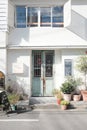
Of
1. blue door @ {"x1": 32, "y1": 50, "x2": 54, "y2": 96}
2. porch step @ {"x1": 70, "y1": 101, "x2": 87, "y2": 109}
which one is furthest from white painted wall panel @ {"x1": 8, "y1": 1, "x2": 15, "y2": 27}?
porch step @ {"x1": 70, "y1": 101, "x2": 87, "y2": 109}

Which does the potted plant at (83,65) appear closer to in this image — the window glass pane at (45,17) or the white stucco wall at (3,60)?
the window glass pane at (45,17)

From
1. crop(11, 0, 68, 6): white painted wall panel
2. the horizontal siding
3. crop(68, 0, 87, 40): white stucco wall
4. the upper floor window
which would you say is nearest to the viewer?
the horizontal siding

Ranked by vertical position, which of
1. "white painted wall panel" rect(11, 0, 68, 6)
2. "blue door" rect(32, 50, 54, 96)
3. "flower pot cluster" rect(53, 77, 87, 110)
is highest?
"white painted wall panel" rect(11, 0, 68, 6)

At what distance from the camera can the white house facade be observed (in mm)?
18969

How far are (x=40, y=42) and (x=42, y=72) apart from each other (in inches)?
75.5

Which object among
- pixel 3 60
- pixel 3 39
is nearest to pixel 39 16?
pixel 3 39

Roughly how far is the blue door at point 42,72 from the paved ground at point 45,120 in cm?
309

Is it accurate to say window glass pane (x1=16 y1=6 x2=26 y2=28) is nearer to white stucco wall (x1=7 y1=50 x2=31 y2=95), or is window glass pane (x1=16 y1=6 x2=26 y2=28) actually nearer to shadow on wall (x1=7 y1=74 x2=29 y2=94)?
white stucco wall (x1=7 y1=50 x2=31 y2=95)

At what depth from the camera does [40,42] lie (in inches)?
758

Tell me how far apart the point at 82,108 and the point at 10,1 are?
7.64 meters

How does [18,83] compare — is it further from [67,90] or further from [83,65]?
[83,65]

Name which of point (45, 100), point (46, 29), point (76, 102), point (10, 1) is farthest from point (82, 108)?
point (10, 1)

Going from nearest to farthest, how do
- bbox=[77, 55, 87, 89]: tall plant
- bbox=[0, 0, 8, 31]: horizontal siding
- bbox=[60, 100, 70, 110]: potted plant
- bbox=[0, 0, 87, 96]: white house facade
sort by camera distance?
1. bbox=[60, 100, 70, 110]: potted plant
2. bbox=[77, 55, 87, 89]: tall plant
3. bbox=[0, 0, 8, 31]: horizontal siding
4. bbox=[0, 0, 87, 96]: white house facade

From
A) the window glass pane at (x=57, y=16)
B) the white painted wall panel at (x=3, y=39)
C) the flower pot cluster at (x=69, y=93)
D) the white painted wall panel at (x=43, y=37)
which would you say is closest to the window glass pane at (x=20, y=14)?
the white painted wall panel at (x=43, y=37)
